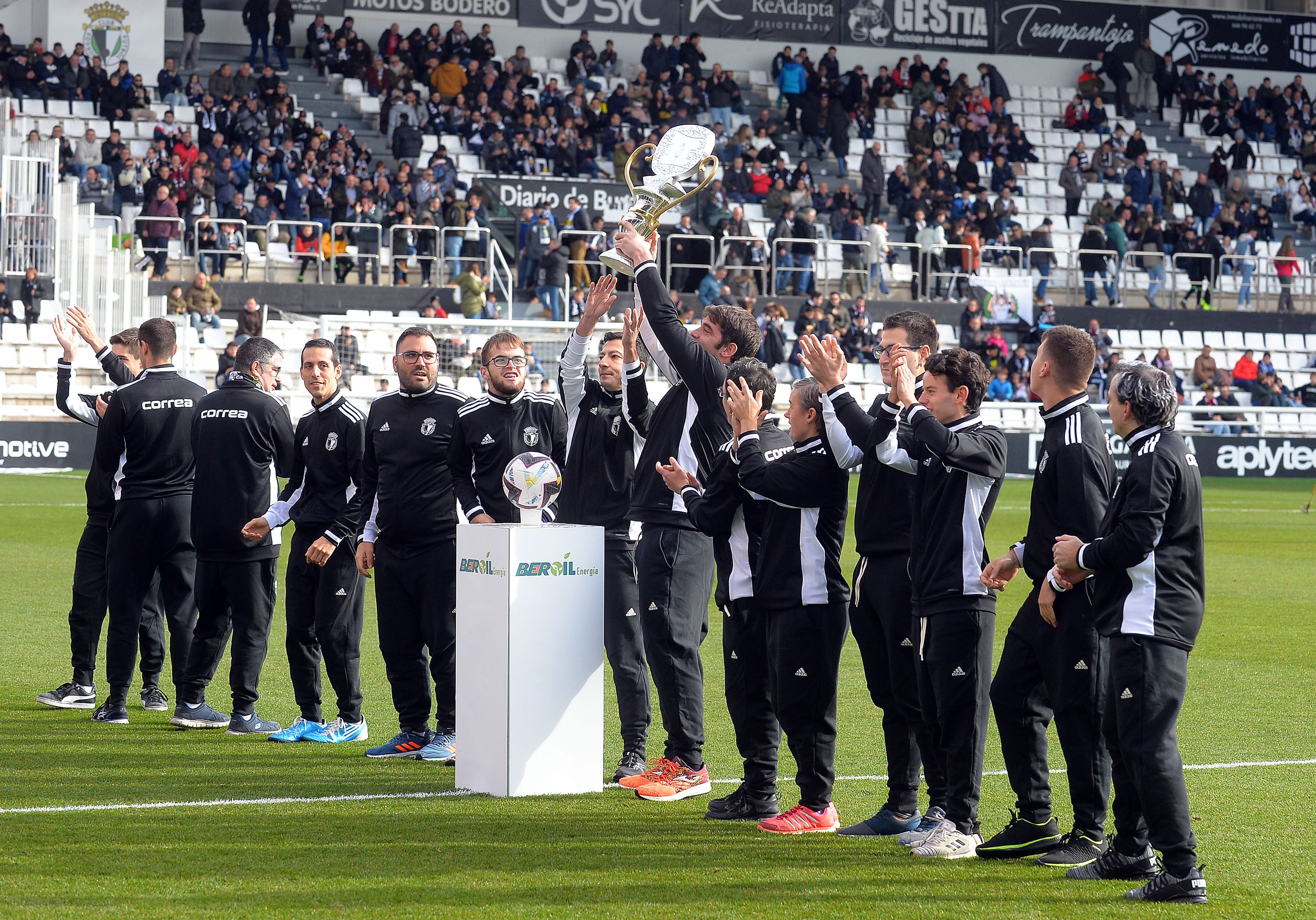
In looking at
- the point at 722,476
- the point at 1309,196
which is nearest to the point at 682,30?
the point at 1309,196

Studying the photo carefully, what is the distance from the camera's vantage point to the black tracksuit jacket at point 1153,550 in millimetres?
5570

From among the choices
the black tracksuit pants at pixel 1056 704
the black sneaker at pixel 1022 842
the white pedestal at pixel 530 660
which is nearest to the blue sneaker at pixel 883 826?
the black sneaker at pixel 1022 842

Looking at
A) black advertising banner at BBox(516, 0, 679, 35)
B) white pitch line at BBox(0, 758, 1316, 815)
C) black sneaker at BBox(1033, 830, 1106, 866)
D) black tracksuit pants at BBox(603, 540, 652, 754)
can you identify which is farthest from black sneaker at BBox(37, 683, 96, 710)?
black advertising banner at BBox(516, 0, 679, 35)

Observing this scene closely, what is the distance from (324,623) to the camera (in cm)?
845

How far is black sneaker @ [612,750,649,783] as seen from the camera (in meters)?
7.63

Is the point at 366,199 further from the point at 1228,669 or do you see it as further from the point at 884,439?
the point at 884,439

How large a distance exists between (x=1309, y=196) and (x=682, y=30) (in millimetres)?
16494

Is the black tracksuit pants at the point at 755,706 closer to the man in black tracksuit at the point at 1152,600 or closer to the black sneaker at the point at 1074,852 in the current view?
the black sneaker at the point at 1074,852

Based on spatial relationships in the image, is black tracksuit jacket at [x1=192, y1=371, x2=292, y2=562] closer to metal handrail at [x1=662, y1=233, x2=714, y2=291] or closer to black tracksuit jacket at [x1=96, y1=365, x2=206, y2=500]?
black tracksuit jacket at [x1=96, y1=365, x2=206, y2=500]

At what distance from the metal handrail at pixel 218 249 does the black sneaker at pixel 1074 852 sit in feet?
78.6

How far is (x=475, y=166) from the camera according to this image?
3466 cm

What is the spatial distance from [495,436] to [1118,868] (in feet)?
12.4

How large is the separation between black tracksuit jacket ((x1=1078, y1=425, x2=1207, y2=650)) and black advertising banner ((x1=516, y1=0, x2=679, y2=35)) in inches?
1407

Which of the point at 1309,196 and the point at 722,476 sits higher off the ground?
the point at 1309,196
